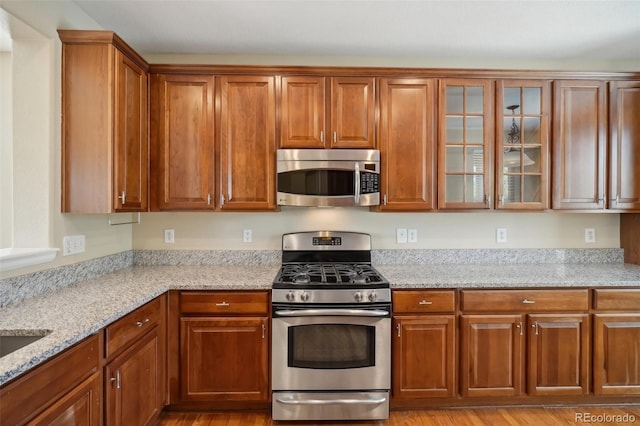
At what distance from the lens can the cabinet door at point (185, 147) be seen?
2512mm

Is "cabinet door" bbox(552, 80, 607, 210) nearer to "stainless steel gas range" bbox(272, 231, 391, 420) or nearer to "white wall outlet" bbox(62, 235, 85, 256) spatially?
"stainless steel gas range" bbox(272, 231, 391, 420)

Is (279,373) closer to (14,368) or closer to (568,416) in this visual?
(14,368)

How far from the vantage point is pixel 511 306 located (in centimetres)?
228

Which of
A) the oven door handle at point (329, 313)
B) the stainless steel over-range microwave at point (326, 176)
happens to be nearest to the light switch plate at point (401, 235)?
the stainless steel over-range microwave at point (326, 176)

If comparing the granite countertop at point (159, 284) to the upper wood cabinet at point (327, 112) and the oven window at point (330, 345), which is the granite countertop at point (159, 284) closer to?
the oven window at point (330, 345)

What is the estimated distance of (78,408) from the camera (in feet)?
4.41

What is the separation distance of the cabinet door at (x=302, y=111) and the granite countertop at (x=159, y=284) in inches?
39.5

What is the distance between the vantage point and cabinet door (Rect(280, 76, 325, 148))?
2537mm

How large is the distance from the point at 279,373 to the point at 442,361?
3.51 ft

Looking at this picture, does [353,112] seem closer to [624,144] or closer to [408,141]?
[408,141]

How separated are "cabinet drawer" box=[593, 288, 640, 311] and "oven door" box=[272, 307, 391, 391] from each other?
1.43 metres

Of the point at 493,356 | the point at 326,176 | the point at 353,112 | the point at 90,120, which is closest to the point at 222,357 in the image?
the point at 326,176

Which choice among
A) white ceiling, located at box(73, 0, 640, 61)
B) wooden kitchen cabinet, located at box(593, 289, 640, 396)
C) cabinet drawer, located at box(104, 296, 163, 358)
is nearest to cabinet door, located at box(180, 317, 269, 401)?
A: cabinet drawer, located at box(104, 296, 163, 358)

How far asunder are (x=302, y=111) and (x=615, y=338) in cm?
266
